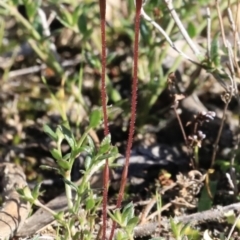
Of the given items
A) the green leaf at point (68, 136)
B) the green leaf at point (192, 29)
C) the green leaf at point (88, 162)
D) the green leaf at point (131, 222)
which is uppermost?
the green leaf at point (192, 29)

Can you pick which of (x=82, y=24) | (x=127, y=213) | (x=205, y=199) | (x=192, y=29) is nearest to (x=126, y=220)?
(x=127, y=213)

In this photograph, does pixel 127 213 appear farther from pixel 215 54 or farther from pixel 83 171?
pixel 215 54

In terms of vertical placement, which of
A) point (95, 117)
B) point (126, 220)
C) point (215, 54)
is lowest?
point (126, 220)

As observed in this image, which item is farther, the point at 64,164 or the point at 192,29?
the point at 192,29

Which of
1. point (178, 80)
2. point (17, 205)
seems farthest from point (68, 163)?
A: point (178, 80)

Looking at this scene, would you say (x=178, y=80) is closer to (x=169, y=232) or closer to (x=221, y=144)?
(x=221, y=144)

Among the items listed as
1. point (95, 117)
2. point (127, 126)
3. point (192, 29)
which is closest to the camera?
point (95, 117)

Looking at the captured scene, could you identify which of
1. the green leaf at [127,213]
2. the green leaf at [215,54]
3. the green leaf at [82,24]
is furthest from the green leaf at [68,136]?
the green leaf at [82,24]

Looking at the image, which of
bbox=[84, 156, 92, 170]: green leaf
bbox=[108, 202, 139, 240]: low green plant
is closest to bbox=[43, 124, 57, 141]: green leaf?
bbox=[84, 156, 92, 170]: green leaf

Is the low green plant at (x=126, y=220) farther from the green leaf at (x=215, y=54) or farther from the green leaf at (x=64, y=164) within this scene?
the green leaf at (x=215, y=54)

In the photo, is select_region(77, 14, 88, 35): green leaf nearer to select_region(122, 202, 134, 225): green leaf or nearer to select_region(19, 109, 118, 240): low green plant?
select_region(19, 109, 118, 240): low green plant

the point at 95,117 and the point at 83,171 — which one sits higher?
the point at 95,117

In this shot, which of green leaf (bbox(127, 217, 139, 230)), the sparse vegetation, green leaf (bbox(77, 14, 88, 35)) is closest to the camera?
green leaf (bbox(127, 217, 139, 230))
